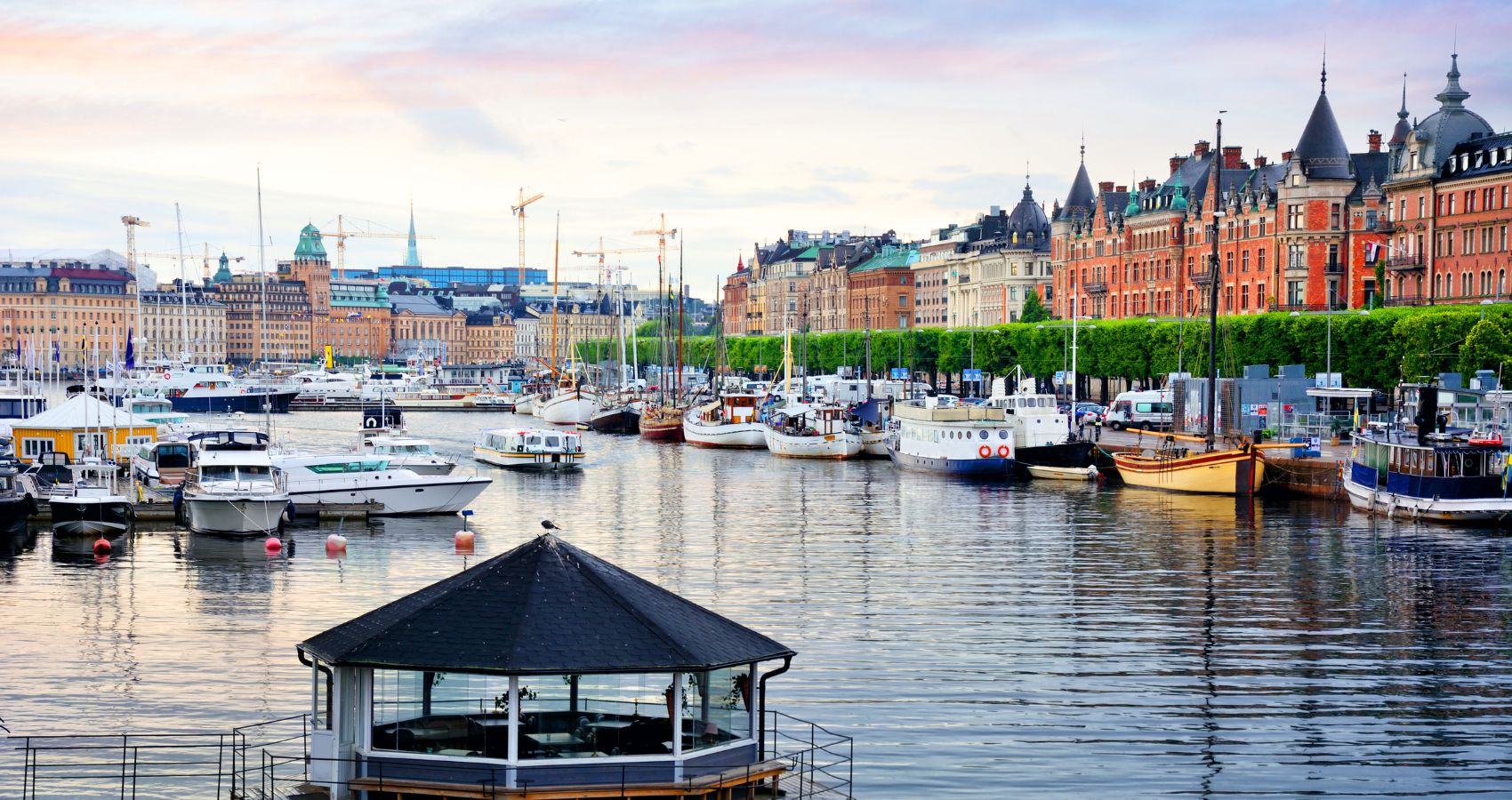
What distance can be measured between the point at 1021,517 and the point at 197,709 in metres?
40.0

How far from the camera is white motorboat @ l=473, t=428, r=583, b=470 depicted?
9306 centimetres

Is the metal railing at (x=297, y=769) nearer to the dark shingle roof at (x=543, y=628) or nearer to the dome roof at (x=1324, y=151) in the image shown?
the dark shingle roof at (x=543, y=628)

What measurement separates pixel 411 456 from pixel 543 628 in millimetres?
51563

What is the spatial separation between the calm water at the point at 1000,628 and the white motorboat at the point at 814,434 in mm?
28503

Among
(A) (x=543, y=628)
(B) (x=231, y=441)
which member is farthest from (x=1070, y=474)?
(A) (x=543, y=628)

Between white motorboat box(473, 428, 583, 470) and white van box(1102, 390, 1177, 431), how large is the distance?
30994 mm

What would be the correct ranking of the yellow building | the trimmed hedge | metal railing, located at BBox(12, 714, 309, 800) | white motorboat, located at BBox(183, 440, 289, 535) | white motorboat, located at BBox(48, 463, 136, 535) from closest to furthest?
metal railing, located at BBox(12, 714, 309, 800) < white motorboat, located at BBox(48, 463, 136, 535) < white motorboat, located at BBox(183, 440, 289, 535) < the yellow building < the trimmed hedge

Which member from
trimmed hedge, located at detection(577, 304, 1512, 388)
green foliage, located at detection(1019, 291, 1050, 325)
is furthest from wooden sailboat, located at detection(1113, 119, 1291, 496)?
green foliage, located at detection(1019, 291, 1050, 325)

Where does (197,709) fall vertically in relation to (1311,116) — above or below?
below

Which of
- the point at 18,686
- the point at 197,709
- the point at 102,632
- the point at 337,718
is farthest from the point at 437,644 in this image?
the point at 102,632

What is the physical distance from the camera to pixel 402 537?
5941 cm

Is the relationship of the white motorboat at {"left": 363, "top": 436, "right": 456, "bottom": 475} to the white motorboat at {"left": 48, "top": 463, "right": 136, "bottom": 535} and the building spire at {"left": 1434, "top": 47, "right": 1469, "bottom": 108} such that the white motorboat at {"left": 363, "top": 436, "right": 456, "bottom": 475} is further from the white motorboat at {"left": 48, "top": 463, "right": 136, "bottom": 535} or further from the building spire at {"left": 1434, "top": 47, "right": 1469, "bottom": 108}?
the building spire at {"left": 1434, "top": 47, "right": 1469, "bottom": 108}

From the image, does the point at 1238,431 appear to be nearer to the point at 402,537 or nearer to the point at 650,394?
the point at 402,537

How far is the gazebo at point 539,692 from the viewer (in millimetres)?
20312
